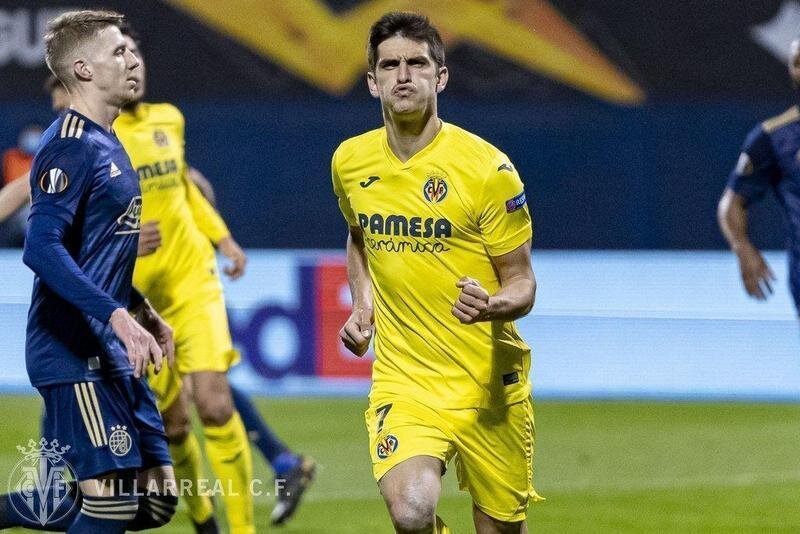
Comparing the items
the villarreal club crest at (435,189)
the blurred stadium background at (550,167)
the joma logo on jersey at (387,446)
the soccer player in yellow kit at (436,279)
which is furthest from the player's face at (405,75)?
the blurred stadium background at (550,167)

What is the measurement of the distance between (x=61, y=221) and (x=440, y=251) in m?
1.22

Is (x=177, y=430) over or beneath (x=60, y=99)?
beneath

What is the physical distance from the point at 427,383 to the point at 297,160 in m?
9.17

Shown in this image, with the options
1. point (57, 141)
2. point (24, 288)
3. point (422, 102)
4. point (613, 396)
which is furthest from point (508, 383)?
point (24, 288)

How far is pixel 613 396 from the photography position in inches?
456

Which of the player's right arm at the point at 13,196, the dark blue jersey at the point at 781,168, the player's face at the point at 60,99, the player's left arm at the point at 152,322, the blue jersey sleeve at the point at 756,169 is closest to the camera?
the player's left arm at the point at 152,322

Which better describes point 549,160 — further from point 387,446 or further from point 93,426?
point 93,426

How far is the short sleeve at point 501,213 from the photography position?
5.01m

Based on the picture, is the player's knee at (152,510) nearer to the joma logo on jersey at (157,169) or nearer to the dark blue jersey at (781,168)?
the joma logo on jersey at (157,169)

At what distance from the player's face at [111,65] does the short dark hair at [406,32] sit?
2.64 feet

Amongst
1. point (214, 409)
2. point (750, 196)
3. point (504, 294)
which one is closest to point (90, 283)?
point (504, 294)

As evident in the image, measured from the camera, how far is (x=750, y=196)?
7.57m

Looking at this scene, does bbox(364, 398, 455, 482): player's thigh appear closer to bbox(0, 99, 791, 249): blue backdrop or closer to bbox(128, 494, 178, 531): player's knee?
bbox(128, 494, 178, 531): player's knee

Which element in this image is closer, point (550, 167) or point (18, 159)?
point (550, 167)
